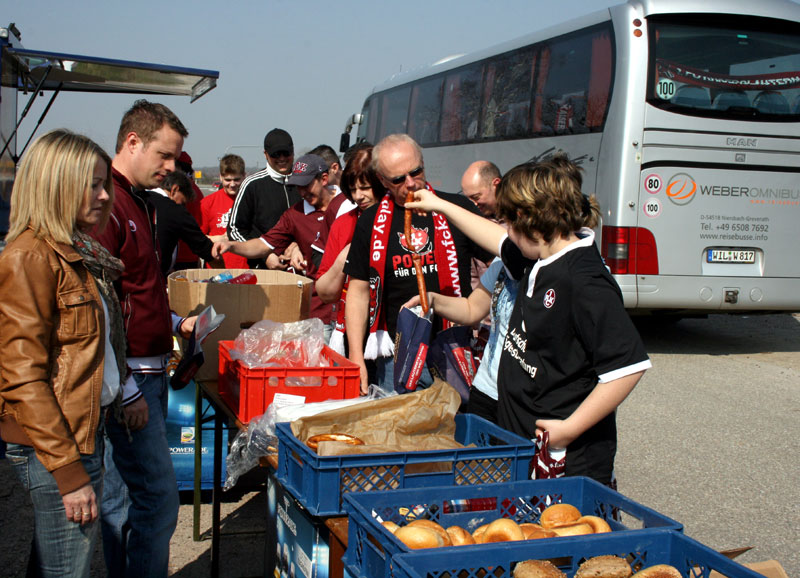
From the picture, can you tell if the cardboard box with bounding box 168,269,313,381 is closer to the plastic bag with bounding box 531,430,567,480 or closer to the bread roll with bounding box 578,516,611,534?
the plastic bag with bounding box 531,430,567,480

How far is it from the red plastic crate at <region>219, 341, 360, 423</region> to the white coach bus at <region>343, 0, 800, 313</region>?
645cm

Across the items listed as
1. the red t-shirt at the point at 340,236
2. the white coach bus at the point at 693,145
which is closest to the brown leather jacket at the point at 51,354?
the red t-shirt at the point at 340,236

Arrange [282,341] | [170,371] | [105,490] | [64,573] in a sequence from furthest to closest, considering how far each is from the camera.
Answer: [170,371] < [282,341] < [105,490] < [64,573]

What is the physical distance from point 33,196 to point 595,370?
5.69 ft

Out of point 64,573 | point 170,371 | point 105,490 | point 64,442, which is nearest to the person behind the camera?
point 64,442

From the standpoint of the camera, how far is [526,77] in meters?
11.2

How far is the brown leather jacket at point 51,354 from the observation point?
2162 millimetres

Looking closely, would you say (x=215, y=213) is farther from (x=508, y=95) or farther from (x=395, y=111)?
(x=395, y=111)

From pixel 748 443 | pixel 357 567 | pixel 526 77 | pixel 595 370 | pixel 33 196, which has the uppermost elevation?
pixel 526 77

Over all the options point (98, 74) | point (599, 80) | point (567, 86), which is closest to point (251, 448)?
point (98, 74)

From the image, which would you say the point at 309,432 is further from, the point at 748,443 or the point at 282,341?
the point at 748,443

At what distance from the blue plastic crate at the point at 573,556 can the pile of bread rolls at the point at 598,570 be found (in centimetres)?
3

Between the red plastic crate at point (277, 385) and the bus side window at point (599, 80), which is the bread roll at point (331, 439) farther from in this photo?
the bus side window at point (599, 80)

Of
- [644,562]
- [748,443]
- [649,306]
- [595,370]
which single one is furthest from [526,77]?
[644,562]
